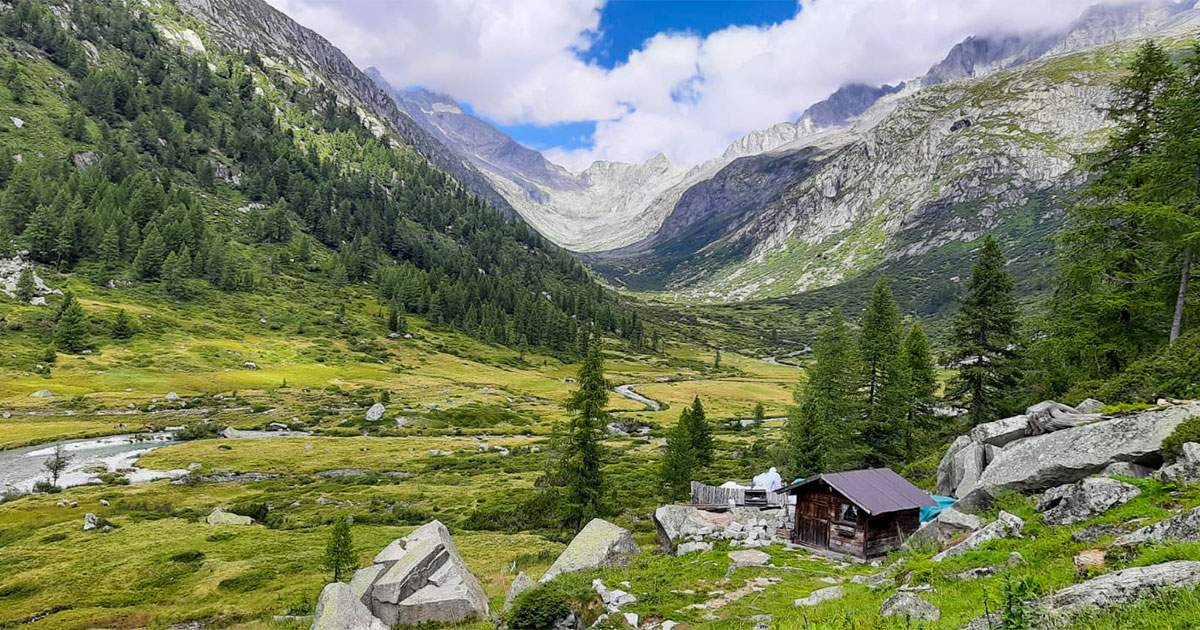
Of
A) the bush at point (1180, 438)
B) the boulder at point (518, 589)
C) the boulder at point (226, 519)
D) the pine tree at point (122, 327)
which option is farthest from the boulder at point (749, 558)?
the pine tree at point (122, 327)

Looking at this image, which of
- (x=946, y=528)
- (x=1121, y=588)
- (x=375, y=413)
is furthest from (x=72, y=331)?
(x=1121, y=588)

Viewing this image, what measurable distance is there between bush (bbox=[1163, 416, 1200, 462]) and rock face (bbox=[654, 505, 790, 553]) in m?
19.0

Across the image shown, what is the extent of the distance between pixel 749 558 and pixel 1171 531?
19.2 m

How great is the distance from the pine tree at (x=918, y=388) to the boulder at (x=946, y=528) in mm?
23046

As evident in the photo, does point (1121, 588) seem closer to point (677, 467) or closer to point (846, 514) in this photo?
point (846, 514)

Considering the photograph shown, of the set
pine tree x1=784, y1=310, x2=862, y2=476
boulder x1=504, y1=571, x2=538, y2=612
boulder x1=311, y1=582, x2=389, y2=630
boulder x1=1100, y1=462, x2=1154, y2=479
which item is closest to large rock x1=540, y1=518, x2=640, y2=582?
boulder x1=504, y1=571, x2=538, y2=612

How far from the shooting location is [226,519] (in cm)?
4825

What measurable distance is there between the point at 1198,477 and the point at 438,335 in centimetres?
17554

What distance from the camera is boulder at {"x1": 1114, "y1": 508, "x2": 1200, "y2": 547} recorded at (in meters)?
11.6

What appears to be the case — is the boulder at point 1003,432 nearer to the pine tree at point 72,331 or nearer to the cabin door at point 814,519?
the cabin door at point 814,519

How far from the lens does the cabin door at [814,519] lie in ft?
105

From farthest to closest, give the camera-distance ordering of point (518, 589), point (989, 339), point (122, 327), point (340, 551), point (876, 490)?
point (122, 327) → point (989, 339) → point (876, 490) → point (340, 551) → point (518, 589)

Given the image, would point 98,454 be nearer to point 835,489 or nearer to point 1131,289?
point 835,489

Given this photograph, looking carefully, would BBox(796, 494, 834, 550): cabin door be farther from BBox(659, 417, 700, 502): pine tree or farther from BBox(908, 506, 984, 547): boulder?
BBox(659, 417, 700, 502): pine tree
